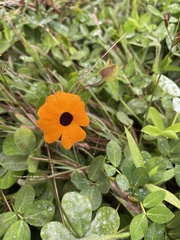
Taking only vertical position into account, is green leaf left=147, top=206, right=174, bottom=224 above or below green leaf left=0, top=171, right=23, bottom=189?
below

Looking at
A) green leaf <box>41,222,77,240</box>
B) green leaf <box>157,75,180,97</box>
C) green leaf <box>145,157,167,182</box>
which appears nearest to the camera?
green leaf <box>41,222,77,240</box>

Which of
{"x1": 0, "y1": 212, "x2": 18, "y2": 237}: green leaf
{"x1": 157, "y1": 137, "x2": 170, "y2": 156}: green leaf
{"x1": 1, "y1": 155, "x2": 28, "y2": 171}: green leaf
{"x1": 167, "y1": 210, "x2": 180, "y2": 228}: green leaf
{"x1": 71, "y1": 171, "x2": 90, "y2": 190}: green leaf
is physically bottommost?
{"x1": 167, "y1": 210, "x2": 180, "y2": 228}: green leaf

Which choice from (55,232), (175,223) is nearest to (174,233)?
(175,223)

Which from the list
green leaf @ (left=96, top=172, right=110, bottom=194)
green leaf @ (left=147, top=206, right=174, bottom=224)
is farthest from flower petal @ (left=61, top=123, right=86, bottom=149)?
green leaf @ (left=147, top=206, right=174, bottom=224)

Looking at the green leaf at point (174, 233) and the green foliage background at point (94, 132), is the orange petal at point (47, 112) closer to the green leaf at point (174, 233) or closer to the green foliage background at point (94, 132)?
the green foliage background at point (94, 132)

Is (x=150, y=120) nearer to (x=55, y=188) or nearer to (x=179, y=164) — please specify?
(x=179, y=164)

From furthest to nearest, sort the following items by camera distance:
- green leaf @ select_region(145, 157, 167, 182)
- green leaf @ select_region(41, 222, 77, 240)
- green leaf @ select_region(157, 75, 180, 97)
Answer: green leaf @ select_region(157, 75, 180, 97)
green leaf @ select_region(145, 157, 167, 182)
green leaf @ select_region(41, 222, 77, 240)

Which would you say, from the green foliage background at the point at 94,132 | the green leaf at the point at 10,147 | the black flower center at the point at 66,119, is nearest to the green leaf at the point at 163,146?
the green foliage background at the point at 94,132

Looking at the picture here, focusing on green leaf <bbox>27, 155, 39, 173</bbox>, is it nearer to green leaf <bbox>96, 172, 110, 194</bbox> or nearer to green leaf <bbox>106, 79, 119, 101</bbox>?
green leaf <bbox>96, 172, 110, 194</bbox>
